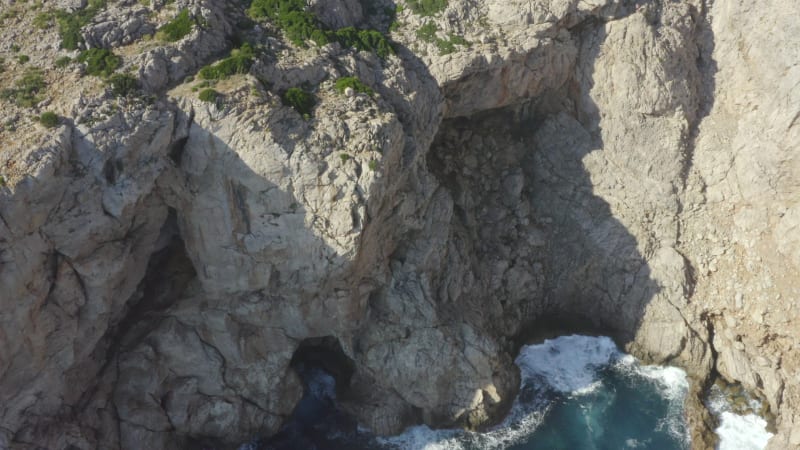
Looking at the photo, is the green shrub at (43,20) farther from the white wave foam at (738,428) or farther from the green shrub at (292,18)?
the white wave foam at (738,428)

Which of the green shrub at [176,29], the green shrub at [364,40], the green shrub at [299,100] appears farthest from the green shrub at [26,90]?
the green shrub at [364,40]

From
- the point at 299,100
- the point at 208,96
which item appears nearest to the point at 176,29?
the point at 208,96

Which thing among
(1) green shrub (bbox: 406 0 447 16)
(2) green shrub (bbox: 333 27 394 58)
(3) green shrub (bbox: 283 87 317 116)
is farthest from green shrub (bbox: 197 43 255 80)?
(1) green shrub (bbox: 406 0 447 16)

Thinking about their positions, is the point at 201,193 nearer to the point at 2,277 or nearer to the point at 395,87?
the point at 2,277

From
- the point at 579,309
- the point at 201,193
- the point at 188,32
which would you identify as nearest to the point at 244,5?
the point at 188,32

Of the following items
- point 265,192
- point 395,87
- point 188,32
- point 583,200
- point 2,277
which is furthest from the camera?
point 583,200

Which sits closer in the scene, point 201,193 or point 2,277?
point 2,277

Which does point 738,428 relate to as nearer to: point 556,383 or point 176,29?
point 556,383
